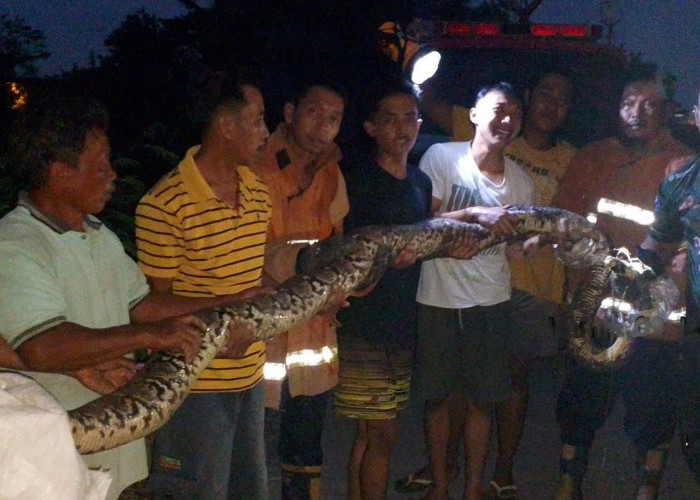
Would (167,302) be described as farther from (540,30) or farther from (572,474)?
(540,30)

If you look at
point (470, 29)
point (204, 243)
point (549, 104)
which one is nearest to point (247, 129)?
point (204, 243)

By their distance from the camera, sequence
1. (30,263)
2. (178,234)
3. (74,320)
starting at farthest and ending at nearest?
(178,234) → (74,320) → (30,263)

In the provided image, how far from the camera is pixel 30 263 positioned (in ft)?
7.29

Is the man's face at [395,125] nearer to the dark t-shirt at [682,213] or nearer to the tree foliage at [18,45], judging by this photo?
the dark t-shirt at [682,213]

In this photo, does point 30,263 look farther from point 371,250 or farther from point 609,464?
point 609,464

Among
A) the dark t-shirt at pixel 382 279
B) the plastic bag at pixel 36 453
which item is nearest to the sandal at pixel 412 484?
the dark t-shirt at pixel 382 279

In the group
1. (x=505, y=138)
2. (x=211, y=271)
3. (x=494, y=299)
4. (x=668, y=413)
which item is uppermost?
(x=505, y=138)

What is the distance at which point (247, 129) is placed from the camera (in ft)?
10.3

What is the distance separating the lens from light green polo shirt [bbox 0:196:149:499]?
218cm

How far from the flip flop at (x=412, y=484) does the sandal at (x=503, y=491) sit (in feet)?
1.30

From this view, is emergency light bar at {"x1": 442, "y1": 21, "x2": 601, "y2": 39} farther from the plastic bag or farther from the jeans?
the plastic bag

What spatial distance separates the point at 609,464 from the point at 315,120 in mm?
3341

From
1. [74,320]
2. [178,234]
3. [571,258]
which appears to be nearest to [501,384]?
[571,258]

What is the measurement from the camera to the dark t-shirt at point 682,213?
4.01m
